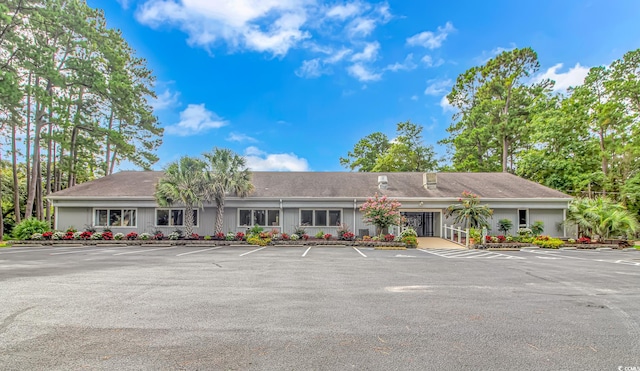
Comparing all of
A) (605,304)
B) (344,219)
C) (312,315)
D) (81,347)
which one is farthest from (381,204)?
(81,347)

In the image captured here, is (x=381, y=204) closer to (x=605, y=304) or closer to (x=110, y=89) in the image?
(x=605, y=304)

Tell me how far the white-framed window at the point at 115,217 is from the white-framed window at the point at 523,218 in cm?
2247

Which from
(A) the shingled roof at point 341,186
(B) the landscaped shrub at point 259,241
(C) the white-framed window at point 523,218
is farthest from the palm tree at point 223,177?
(C) the white-framed window at point 523,218

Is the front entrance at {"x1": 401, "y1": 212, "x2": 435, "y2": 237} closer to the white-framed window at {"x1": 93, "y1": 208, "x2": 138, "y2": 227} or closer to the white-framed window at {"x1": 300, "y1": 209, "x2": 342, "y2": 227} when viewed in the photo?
the white-framed window at {"x1": 300, "y1": 209, "x2": 342, "y2": 227}

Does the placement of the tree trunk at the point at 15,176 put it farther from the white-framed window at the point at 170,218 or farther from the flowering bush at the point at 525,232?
the flowering bush at the point at 525,232

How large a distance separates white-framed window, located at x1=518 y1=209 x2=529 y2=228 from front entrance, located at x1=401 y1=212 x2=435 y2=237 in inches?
187

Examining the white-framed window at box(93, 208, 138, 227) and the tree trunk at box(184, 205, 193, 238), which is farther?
the white-framed window at box(93, 208, 138, 227)

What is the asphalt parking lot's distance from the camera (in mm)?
3271

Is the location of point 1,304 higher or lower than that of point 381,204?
lower

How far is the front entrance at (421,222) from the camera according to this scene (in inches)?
771

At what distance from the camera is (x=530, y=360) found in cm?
328

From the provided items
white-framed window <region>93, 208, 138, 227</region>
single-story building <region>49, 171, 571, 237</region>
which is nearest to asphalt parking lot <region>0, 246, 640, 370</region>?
single-story building <region>49, 171, 571, 237</region>

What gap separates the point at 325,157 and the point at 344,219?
56.3 ft

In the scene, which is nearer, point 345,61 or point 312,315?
point 312,315
